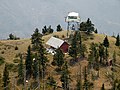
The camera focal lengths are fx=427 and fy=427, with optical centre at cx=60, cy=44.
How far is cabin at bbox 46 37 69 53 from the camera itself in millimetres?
179000

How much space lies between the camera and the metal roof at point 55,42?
594 feet

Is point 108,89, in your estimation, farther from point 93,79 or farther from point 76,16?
point 76,16

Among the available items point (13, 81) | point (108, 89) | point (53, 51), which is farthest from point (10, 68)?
point (108, 89)

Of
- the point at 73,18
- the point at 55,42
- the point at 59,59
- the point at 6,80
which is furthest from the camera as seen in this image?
the point at 73,18

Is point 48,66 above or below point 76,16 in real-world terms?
below

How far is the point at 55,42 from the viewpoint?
185 m

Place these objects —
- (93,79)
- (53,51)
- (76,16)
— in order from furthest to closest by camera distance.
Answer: (76,16), (53,51), (93,79)

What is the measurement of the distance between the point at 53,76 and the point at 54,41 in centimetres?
3060

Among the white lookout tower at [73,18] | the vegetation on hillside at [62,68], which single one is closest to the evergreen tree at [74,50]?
the vegetation on hillside at [62,68]

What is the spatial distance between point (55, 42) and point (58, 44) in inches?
147

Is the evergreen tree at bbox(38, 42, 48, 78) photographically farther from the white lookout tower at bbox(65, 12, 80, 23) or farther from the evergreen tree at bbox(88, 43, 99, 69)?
the white lookout tower at bbox(65, 12, 80, 23)

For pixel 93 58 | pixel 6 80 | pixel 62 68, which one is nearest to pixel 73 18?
pixel 93 58

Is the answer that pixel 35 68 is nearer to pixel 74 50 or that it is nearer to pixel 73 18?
pixel 74 50

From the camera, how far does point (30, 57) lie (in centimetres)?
15712
